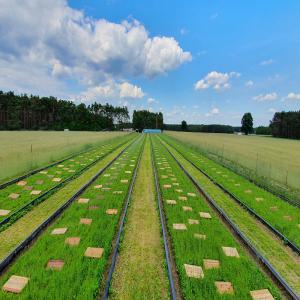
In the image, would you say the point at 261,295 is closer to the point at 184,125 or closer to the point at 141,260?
the point at 141,260

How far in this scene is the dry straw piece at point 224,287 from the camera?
4.53 m

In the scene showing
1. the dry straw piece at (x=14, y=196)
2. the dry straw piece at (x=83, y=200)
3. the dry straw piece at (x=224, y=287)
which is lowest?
the dry straw piece at (x=224, y=287)

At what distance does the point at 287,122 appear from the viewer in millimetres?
104375

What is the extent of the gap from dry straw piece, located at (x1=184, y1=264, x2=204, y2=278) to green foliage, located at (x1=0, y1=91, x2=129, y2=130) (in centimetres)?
11616

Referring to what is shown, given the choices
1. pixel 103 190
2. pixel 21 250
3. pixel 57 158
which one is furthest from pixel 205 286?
pixel 57 158

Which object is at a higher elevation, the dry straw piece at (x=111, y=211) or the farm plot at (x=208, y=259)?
the dry straw piece at (x=111, y=211)

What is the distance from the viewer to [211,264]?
5.45m

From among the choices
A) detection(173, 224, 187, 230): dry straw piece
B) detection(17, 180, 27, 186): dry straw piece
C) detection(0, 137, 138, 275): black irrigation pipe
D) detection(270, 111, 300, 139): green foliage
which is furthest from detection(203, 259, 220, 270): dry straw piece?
detection(270, 111, 300, 139): green foliage

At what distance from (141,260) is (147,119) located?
520 feet

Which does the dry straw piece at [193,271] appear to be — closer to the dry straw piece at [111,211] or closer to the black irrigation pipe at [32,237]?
the dry straw piece at [111,211]

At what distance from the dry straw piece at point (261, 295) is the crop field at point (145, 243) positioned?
0.02 meters

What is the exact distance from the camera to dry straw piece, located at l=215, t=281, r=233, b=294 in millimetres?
4527

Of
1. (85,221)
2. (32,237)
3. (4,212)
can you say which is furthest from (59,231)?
(4,212)

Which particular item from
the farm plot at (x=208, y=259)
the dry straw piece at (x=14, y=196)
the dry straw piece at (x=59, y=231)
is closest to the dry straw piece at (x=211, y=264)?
the farm plot at (x=208, y=259)
